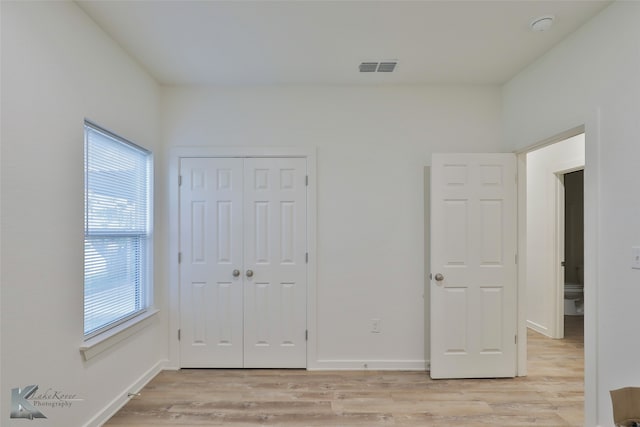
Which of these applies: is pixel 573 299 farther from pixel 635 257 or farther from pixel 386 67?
pixel 386 67

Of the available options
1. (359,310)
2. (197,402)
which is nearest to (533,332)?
(359,310)

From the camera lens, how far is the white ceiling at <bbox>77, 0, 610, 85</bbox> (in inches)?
81.5

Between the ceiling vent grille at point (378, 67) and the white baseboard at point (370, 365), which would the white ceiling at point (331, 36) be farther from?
the white baseboard at point (370, 365)

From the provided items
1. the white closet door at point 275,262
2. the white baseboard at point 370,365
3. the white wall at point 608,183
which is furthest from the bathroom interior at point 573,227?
the white closet door at point 275,262

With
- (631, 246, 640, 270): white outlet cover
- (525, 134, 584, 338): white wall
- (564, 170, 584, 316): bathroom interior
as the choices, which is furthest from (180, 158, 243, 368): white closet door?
(564, 170, 584, 316): bathroom interior

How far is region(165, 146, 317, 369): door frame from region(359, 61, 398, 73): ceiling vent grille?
837 millimetres

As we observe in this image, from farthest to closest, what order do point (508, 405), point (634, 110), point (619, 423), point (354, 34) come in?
1. point (508, 405)
2. point (354, 34)
3. point (634, 110)
4. point (619, 423)

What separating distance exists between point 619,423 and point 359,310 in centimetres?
192

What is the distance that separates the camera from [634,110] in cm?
189

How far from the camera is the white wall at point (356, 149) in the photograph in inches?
127

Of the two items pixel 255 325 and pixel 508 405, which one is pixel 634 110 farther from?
pixel 255 325

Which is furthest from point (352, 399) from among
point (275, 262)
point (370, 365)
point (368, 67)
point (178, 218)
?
point (368, 67)

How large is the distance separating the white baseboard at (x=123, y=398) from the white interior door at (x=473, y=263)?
2.50 m

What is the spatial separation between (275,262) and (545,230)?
3.39 metres
